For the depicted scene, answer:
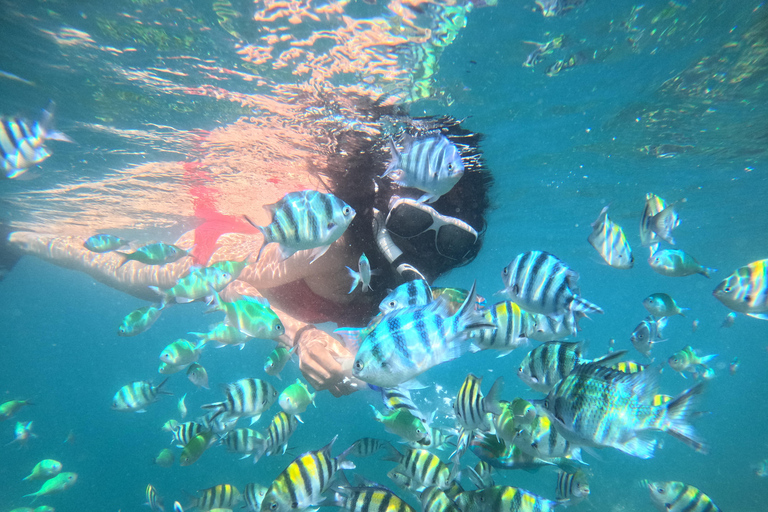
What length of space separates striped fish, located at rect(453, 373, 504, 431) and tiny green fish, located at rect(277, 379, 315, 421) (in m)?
2.87

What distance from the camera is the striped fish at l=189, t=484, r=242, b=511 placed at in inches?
223

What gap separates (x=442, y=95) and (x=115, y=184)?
14217 mm

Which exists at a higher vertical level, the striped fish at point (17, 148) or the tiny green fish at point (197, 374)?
the striped fish at point (17, 148)

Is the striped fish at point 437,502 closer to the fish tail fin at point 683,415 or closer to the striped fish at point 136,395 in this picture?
the fish tail fin at point 683,415

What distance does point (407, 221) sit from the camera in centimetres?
557

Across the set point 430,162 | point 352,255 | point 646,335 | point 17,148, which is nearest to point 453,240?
point 352,255

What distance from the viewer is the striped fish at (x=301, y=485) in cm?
362

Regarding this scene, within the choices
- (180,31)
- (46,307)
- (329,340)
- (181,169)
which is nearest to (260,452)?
(329,340)

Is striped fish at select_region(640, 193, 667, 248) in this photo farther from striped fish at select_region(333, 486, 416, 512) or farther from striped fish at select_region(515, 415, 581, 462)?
striped fish at select_region(333, 486, 416, 512)

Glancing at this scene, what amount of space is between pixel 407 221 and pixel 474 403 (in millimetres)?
2966

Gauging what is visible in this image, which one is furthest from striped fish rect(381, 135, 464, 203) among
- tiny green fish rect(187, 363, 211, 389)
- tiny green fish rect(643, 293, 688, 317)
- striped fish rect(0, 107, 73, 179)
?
tiny green fish rect(187, 363, 211, 389)

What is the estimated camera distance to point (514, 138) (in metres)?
10.8

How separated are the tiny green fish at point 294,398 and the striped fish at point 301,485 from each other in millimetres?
1822

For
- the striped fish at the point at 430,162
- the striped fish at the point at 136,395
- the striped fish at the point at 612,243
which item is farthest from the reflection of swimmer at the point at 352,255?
the striped fish at the point at 136,395
